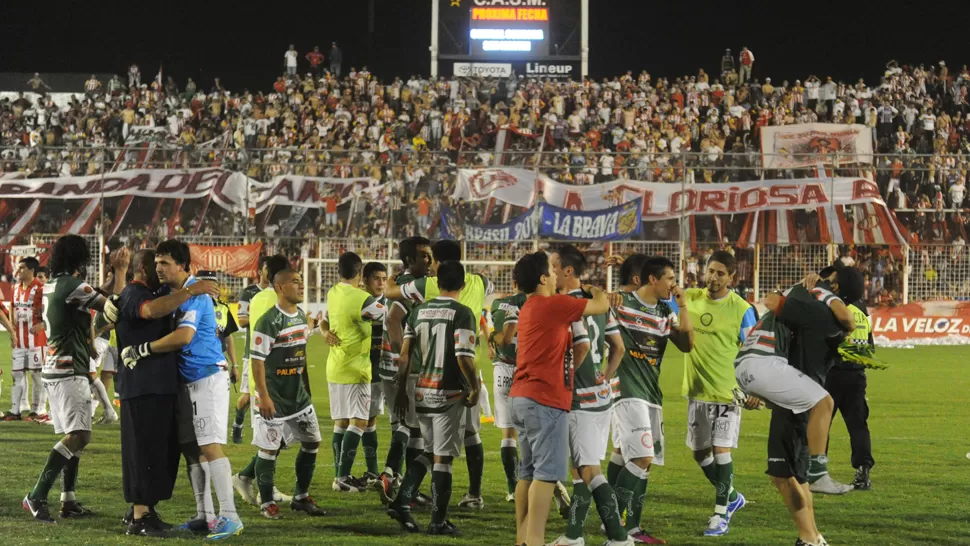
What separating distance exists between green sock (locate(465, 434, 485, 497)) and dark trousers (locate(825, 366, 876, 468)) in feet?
12.2

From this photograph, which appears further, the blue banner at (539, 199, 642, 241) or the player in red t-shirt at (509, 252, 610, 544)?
the blue banner at (539, 199, 642, 241)

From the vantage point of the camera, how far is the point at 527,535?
6.82 m

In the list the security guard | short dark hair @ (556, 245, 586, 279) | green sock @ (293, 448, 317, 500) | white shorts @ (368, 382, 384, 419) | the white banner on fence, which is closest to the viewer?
short dark hair @ (556, 245, 586, 279)

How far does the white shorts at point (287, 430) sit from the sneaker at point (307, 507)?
49 centimetres

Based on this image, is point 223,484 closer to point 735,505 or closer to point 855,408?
point 735,505

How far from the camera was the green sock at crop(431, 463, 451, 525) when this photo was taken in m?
8.07

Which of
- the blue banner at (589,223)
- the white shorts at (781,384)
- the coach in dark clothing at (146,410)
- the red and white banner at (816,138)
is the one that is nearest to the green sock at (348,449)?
the coach in dark clothing at (146,410)

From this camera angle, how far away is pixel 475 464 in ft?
29.5

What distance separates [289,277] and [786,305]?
3.80 m

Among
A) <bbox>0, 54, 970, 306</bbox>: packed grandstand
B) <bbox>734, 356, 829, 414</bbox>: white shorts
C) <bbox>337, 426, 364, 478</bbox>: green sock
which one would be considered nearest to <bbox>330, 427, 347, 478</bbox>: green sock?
<bbox>337, 426, 364, 478</bbox>: green sock

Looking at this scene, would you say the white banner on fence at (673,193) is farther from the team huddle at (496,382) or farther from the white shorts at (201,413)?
the white shorts at (201,413)

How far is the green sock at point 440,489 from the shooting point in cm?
807

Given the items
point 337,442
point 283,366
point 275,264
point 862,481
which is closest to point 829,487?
point 862,481

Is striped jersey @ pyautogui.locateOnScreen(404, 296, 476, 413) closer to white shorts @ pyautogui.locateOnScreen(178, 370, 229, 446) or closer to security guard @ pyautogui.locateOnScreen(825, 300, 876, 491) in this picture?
white shorts @ pyautogui.locateOnScreen(178, 370, 229, 446)
